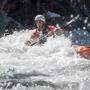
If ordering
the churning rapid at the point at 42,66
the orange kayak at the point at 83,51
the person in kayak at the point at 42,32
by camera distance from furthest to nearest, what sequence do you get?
the person in kayak at the point at 42,32, the orange kayak at the point at 83,51, the churning rapid at the point at 42,66

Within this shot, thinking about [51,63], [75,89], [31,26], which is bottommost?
[75,89]

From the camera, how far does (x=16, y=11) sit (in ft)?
58.4

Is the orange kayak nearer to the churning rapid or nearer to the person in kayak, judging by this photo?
the churning rapid

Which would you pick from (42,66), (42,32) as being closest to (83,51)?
(42,66)

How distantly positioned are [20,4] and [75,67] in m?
7.64

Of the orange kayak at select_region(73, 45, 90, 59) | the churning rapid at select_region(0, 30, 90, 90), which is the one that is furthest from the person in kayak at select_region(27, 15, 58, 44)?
the orange kayak at select_region(73, 45, 90, 59)

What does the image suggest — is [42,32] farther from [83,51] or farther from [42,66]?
[42,66]

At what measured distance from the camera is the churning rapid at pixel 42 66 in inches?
367

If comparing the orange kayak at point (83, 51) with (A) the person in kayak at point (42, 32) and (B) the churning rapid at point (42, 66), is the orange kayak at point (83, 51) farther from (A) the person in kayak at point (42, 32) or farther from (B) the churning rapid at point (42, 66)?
(A) the person in kayak at point (42, 32)

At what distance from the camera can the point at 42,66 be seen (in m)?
10.8

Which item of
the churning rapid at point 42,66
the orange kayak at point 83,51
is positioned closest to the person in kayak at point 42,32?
the churning rapid at point 42,66

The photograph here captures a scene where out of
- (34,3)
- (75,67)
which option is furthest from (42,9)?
(75,67)

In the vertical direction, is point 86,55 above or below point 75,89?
above

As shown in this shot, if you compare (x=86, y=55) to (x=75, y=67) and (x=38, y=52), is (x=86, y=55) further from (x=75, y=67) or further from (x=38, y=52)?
(x=38, y=52)
